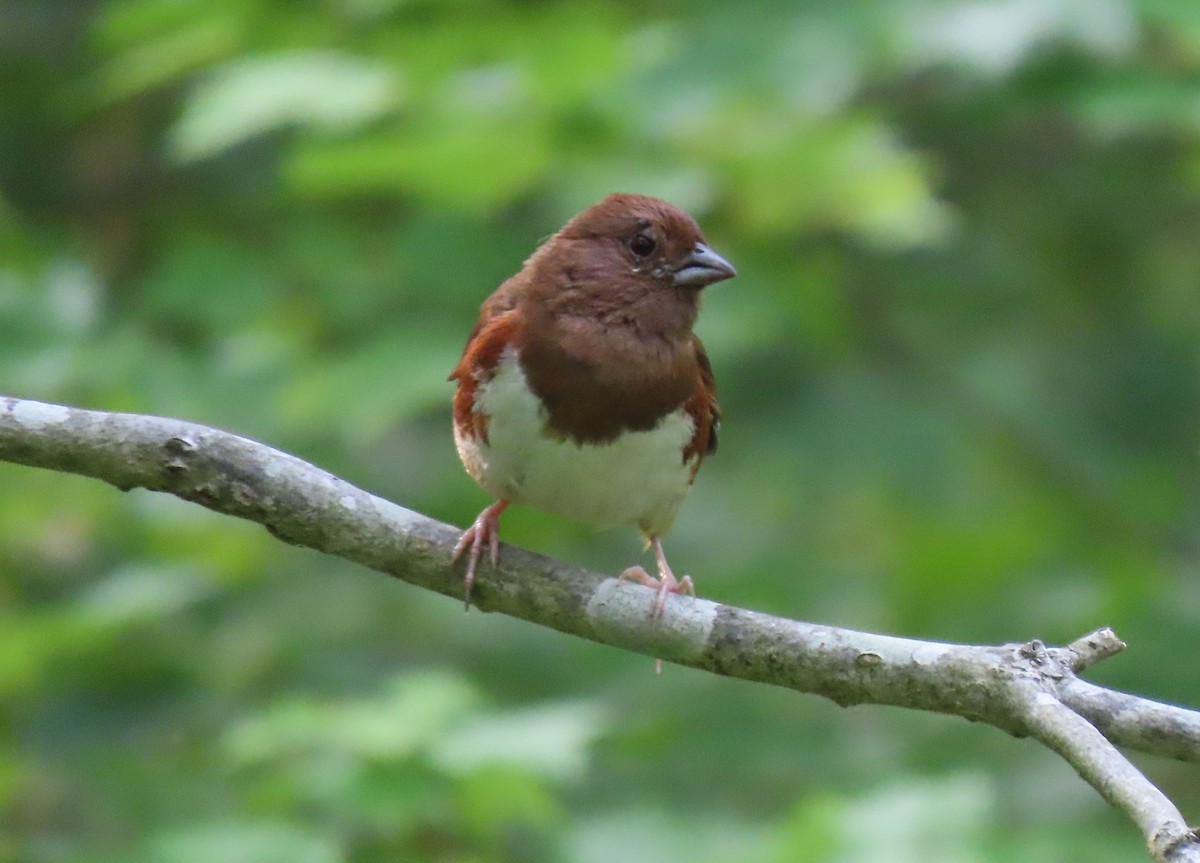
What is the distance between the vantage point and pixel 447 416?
6184 mm

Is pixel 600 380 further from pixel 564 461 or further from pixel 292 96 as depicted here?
pixel 292 96

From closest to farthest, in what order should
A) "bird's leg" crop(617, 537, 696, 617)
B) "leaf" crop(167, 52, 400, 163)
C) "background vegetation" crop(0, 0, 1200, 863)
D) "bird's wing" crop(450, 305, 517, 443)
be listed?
"bird's leg" crop(617, 537, 696, 617)
"bird's wing" crop(450, 305, 517, 443)
"background vegetation" crop(0, 0, 1200, 863)
"leaf" crop(167, 52, 400, 163)

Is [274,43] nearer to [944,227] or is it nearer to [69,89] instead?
[69,89]

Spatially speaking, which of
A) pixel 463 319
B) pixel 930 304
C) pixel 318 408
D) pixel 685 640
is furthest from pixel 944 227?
pixel 685 640

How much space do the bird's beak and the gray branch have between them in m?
1.11

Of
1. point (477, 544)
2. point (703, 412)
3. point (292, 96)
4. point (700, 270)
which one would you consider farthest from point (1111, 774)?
point (292, 96)

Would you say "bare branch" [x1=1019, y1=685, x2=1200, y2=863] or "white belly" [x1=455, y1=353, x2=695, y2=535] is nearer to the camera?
"bare branch" [x1=1019, y1=685, x2=1200, y2=863]

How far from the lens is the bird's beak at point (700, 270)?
454 centimetres

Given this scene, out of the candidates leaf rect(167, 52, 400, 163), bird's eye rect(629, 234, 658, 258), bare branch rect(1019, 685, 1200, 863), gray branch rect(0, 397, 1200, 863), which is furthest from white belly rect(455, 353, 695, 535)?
bare branch rect(1019, 685, 1200, 863)

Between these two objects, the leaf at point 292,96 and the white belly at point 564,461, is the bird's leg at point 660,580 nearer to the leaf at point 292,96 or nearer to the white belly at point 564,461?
the white belly at point 564,461

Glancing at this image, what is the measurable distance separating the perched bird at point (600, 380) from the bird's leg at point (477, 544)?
12mm

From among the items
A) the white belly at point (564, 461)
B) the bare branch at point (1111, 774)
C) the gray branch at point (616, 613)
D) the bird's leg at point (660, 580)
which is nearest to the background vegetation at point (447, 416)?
the bird's leg at point (660, 580)

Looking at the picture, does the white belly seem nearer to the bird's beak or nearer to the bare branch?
the bird's beak

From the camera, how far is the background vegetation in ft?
16.1
